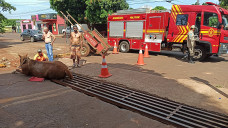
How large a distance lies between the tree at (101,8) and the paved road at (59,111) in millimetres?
19251

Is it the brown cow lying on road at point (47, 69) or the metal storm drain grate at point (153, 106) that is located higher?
the brown cow lying on road at point (47, 69)

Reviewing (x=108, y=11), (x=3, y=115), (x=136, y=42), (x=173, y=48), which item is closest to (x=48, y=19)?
(x=108, y=11)

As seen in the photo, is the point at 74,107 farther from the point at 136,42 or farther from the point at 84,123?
the point at 136,42

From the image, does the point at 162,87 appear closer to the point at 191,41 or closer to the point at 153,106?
the point at 153,106

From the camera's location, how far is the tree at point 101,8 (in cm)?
2159

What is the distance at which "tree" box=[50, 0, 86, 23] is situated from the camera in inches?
928

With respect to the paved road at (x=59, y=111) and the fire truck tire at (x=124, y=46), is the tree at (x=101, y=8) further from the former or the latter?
the paved road at (x=59, y=111)

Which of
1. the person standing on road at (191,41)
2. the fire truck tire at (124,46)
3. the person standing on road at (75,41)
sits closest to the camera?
the person standing on road at (75,41)

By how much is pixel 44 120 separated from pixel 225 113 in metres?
3.58

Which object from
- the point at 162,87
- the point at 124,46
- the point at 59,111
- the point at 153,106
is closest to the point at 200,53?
the point at 124,46

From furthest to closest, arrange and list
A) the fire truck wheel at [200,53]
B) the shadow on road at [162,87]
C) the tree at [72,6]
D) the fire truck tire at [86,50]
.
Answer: the tree at [72,6], the fire truck tire at [86,50], the fire truck wheel at [200,53], the shadow on road at [162,87]

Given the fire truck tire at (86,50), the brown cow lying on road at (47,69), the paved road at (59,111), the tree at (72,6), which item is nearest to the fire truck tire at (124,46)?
the fire truck tire at (86,50)

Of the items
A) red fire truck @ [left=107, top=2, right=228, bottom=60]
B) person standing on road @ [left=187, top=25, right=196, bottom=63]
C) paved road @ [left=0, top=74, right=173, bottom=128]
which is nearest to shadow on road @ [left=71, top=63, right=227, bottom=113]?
paved road @ [left=0, top=74, right=173, bottom=128]

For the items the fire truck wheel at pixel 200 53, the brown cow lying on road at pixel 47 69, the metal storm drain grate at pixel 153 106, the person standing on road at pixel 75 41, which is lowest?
the metal storm drain grate at pixel 153 106
